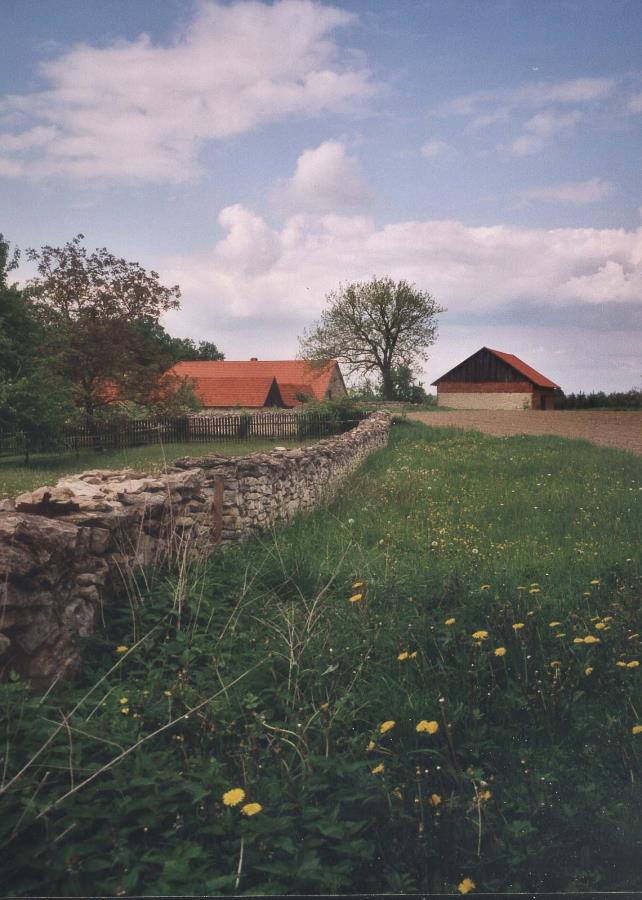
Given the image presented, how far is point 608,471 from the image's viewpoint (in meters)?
13.9

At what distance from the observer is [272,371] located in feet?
172

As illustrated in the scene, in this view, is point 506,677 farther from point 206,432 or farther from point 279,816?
point 206,432

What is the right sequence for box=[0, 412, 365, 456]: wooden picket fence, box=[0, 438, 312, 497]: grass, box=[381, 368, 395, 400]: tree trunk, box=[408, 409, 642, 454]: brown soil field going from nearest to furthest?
box=[0, 438, 312, 497]: grass
box=[408, 409, 642, 454]: brown soil field
box=[0, 412, 365, 456]: wooden picket fence
box=[381, 368, 395, 400]: tree trunk

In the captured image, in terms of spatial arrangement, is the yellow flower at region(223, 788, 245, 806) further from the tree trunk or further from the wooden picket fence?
the tree trunk

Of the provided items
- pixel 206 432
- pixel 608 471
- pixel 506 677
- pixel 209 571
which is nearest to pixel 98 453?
pixel 206 432

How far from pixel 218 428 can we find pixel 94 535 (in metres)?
26.5

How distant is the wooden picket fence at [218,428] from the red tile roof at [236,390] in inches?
545

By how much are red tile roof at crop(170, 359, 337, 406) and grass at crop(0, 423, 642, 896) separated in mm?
41447

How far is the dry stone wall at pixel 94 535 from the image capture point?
371cm

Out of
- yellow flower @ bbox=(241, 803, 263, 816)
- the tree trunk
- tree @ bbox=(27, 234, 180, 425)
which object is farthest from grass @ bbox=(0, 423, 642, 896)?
the tree trunk

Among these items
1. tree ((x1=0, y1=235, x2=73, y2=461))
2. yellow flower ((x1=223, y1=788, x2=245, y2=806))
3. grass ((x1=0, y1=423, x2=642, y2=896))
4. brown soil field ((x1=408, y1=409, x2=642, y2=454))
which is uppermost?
tree ((x1=0, y1=235, x2=73, y2=461))

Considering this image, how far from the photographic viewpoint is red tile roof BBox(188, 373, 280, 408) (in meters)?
45.5

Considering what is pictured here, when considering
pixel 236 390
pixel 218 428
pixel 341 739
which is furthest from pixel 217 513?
pixel 236 390

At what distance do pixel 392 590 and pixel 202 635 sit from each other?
64.2 inches
